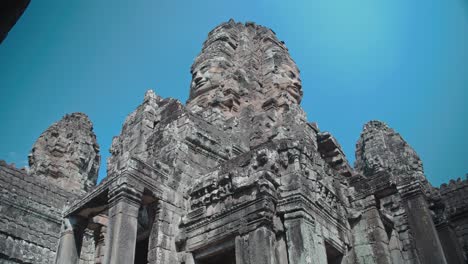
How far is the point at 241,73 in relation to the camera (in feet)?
59.6

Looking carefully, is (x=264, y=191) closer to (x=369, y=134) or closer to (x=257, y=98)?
(x=257, y=98)

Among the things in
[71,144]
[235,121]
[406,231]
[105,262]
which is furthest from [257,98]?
[71,144]

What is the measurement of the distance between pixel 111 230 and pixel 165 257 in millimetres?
Result: 1384

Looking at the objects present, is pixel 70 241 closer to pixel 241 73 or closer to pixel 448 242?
pixel 241 73

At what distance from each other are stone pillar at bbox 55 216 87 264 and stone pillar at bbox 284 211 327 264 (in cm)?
503

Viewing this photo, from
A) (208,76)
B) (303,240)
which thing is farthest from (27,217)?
(303,240)

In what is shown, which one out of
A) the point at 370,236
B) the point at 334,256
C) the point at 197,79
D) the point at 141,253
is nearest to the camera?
the point at 334,256

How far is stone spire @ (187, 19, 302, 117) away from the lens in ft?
55.4

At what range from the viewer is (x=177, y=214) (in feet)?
33.6

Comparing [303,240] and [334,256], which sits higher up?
[334,256]

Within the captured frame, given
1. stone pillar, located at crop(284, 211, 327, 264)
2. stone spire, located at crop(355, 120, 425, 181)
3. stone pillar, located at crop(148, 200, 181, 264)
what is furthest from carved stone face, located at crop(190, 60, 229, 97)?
stone spire, located at crop(355, 120, 425, 181)

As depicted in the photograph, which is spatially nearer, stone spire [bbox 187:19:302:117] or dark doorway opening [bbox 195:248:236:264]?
dark doorway opening [bbox 195:248:236:264]

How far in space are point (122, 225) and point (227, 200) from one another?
233cm

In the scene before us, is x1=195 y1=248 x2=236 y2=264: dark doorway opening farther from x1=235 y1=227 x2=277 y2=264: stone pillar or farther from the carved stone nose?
the carved stone nose
